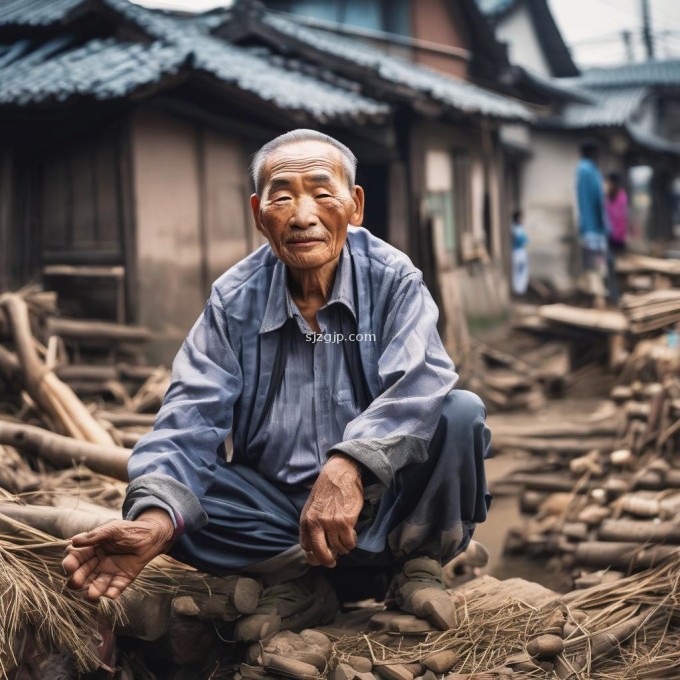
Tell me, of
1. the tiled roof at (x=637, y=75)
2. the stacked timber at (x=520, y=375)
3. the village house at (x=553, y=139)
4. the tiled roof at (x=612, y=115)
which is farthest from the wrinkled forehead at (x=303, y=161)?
the tiled roof at (x=637, y=75)

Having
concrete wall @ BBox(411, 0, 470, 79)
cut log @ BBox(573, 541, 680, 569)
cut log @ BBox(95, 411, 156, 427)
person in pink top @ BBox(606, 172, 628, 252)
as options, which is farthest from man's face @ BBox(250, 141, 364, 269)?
concrete wall @ BBox(411, 0, 470, 79)

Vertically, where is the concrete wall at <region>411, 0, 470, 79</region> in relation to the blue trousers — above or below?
above

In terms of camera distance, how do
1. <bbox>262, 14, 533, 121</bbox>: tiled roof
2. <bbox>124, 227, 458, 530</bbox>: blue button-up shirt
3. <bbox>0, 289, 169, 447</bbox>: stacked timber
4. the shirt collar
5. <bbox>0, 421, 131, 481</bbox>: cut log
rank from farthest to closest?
<bbox>262, 14, 533, 121</bbox>: tiled roof
<bbox>0, 289, 169, 447</bbox>: stacked timber
<bbox>0, 421, 131, 481</bbox>: cut log
the shirt collar
<bbox>124, 227, 458, 530</bbox>: blue button-up shirt

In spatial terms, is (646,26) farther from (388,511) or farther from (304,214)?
(388,511)

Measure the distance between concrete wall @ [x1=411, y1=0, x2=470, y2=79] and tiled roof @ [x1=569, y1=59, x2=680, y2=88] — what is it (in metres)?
9.50

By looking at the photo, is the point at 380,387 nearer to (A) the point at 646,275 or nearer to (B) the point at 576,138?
(A) the point at 646,275

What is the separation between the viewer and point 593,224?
520 inches

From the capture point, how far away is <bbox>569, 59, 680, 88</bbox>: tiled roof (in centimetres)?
2614

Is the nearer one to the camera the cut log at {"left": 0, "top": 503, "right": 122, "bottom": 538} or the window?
the cut log at {"left": 0, "top": 503, "right": 122, "bottom": 538}

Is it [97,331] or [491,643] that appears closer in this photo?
[491,643]

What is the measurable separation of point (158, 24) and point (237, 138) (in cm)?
126

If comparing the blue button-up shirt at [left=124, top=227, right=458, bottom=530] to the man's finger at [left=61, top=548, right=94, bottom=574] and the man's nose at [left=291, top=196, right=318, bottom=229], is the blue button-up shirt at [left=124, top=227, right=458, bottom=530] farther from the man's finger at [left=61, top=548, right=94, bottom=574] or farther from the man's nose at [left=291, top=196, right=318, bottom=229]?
the man's finger at [left=61, top=548, right=94, bottom=574]

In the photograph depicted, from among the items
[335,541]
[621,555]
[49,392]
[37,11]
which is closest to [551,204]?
[37,11]

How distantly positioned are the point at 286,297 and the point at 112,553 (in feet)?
3.32
